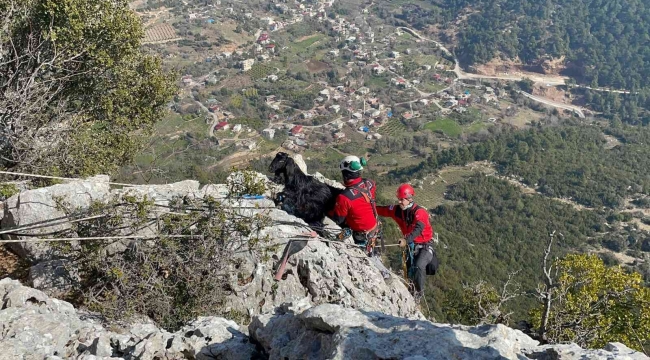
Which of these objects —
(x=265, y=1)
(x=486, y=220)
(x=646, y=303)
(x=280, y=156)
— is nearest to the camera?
(x=280, y=156)

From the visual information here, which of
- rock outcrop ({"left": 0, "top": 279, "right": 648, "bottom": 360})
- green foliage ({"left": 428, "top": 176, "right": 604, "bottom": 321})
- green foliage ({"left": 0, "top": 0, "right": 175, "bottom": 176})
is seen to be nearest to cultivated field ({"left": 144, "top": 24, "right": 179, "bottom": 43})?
green foliage ({"left": 428, "top": 176, "right": 604, "bottom": 321})

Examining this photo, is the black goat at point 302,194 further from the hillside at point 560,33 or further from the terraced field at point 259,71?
the hillside at point 560,33

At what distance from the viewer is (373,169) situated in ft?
240

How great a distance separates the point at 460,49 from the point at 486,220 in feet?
284

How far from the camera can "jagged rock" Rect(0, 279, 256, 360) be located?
4.62 meters

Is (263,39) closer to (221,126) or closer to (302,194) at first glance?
(221,126)

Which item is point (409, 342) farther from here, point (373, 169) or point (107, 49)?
point (373, 169)

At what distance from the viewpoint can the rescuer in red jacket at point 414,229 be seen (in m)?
7.15

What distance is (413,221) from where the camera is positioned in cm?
726

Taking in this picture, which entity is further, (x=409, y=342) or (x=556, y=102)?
(x=556, y=102)

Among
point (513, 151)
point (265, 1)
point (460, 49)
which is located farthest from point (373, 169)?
point (265, 1)

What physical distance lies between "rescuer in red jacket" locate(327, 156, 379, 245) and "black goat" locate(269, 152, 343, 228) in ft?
3.20

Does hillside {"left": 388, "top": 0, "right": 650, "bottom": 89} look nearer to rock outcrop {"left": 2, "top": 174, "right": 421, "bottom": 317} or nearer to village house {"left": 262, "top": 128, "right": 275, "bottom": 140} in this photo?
village house {"left": 262, "top": 128, "right": 275, "bottom": 140}

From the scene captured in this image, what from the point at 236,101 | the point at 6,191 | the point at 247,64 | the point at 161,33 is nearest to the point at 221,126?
the point at 236,101
